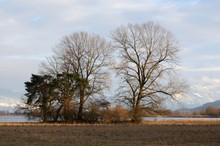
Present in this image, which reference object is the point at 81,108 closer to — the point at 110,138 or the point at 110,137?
the point at 110,137

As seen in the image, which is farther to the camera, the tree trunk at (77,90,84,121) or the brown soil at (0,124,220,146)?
the tree trunk at (77,90,84,121)

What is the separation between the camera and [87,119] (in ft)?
199

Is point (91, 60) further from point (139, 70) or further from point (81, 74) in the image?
point (139, 70)

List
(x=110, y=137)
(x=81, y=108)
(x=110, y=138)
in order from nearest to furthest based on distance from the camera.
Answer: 1. (x=110, y=138)
2. (x=110, y=137)
3. (x=81, y=108)

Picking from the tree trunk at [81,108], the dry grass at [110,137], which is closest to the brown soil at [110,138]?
the dry grass at [110,137]

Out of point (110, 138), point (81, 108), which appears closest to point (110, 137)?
point (110, 138)

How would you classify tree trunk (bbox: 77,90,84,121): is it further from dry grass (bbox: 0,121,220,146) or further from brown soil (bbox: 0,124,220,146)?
brown soil (bbox: 0,124,220,146)

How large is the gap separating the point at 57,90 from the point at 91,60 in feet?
23.0

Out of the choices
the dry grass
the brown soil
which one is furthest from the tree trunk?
the brown soil

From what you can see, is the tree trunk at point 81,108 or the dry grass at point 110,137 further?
the tree trunk at point 81,108

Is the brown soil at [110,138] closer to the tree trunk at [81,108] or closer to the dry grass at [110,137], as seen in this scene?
the dry grass at [110,137]

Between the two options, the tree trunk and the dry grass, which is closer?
the dry grass

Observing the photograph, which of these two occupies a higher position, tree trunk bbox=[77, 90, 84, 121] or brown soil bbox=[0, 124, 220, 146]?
tree trunk bbox=[77, 90, 84, 121]

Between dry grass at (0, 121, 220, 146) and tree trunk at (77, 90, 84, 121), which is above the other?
tree trunk at (77, 90, 84, 121)
